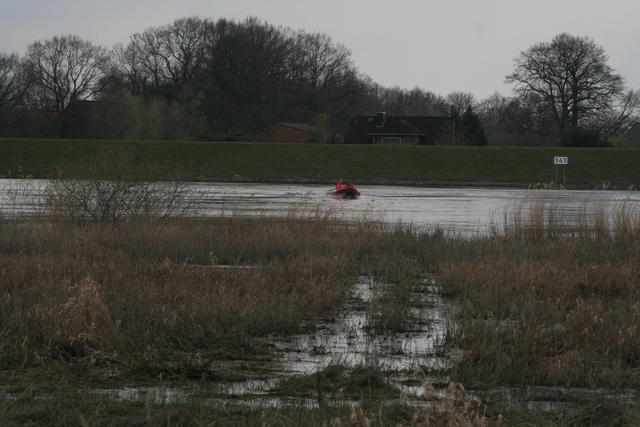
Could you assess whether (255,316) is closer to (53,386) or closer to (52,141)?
(53,386)

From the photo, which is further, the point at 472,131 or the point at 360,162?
the point at 472,131

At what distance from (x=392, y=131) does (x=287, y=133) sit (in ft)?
41.8

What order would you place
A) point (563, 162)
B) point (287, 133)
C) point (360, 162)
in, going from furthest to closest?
1. point (287, 133)
2. point (360, 162)
3. point (563, 162)

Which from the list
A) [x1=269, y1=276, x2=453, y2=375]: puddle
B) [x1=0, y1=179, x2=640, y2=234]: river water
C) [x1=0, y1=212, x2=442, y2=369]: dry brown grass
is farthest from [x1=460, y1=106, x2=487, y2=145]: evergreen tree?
[x1=269, y1=276, x2=453, y2=375]: puddle

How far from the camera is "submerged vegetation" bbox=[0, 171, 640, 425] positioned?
5594mm

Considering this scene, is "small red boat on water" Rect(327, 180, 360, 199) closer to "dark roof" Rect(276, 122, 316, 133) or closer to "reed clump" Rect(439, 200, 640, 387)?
"reed clump" Rect(439, 200, 640, 387)

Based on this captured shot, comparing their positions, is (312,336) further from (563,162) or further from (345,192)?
(563,162)

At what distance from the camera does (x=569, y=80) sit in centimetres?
8031

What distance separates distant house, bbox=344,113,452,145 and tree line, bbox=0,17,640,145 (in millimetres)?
2928

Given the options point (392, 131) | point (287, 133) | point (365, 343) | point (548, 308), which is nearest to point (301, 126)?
point (287, 133)

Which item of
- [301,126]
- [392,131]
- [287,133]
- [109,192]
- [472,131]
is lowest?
[109,192]

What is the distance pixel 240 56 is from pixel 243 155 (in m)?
34.2

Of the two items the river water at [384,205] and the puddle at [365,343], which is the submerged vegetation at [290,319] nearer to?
the puddle at [365,343]

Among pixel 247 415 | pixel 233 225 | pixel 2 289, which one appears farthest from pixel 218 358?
pixel 233 225
